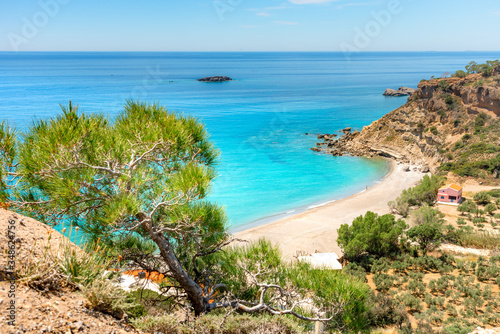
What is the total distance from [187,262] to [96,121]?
10.6 feet

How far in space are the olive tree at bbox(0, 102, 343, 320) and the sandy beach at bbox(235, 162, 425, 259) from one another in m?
12.0

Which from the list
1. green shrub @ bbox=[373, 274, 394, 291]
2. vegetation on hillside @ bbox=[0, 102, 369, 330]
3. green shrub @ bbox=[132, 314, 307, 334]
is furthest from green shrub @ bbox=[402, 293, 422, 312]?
green shrub @ bbox=[132, 314, 307, 334]

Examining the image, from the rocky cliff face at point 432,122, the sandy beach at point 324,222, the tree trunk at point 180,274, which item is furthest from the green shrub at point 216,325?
the rocky cliff face at point 432,122

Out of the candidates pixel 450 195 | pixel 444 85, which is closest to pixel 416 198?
pixel 450 195

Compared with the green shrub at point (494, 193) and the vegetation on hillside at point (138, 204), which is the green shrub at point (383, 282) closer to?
the vegetation on hillside at point (138, 204)

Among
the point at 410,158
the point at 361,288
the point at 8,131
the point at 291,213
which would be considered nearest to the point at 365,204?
the point at 291,213

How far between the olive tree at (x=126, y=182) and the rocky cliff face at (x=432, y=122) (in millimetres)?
37522

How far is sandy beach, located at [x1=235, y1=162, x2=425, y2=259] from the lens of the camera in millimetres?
21609

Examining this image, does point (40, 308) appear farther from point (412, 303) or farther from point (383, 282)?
point (383, 282)

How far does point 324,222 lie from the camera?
25734 millimetres

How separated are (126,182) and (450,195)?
87.6 ft

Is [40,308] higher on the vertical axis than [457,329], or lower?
higher

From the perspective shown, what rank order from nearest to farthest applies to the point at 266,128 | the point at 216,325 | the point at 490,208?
the point at 216,325 < the point at 490,208 < the point at 266,128

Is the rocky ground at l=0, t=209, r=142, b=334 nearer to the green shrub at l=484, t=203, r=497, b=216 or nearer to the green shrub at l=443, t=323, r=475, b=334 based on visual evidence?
the green shrub at l=443, t=323, r=475, b=334
